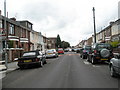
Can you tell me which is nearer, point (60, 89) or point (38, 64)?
point (60, 89)

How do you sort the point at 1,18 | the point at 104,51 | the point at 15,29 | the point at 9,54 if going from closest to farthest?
the point at 104,51, the point at 1,18, the point at 9,54, the point at 15,29

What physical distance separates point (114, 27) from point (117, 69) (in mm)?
29772

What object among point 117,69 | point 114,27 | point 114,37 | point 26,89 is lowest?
point 26,89

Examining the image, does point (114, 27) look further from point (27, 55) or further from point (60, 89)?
point (60, 89)

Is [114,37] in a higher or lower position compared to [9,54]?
higher

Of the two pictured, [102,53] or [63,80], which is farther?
[102,53]

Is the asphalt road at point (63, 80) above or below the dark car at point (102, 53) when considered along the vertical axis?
below

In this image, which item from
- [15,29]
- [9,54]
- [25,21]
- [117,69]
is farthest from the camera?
[25,21]

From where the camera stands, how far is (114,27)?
35.0m

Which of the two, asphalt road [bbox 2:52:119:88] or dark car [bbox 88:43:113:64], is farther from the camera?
dark car [bbox 88:43:113:64]

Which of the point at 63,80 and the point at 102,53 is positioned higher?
the point at 102,53

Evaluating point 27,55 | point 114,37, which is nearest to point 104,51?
point 27,55

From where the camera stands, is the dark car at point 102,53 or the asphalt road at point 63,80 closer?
the asphalt road at point 63,80

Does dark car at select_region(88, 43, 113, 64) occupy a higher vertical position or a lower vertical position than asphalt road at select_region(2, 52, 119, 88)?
higher
